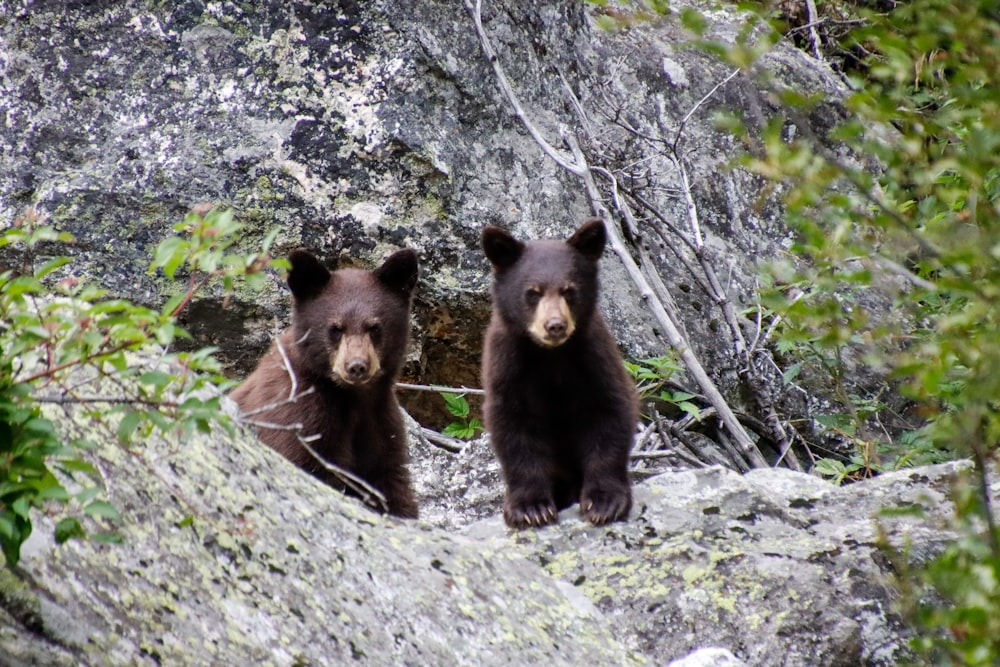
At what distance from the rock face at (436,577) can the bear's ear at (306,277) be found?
6.17ft

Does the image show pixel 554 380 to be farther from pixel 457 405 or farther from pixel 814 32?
pixel 814 32

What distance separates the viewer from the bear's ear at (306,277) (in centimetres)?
631

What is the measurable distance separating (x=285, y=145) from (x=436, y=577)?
13.8 feet

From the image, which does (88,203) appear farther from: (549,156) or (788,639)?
(788,639)

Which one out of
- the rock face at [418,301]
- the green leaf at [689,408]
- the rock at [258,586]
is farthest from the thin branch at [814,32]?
the rock at [258,586]

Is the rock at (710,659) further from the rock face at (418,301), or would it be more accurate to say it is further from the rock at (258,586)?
the rock at (258,586)

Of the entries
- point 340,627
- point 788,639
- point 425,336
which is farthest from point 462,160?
point 340,627

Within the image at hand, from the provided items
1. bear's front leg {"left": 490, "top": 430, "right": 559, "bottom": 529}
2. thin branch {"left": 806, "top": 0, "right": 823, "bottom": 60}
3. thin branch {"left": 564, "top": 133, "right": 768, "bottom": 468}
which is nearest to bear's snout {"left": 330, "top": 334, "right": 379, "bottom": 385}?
bear's front leg {"left": 490, "top": 430, "right": 559, "bottom": 529}

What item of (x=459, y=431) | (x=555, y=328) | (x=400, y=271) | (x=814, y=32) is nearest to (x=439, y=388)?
(x=459, y=431)

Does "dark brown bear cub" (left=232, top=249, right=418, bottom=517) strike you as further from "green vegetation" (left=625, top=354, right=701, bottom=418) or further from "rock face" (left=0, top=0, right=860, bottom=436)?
"green vegetation" (left=625, top=354, right=701, bottom=418)

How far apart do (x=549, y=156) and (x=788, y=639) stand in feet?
14.5

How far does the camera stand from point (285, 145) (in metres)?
7.23

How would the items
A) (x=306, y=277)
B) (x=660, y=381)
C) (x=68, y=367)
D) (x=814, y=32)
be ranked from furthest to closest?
(x=814, y=32) → (x=660, y=381) → (x=306, y=277) → (x=68, y=367)

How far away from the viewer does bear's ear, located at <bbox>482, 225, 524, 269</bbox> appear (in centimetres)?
651
